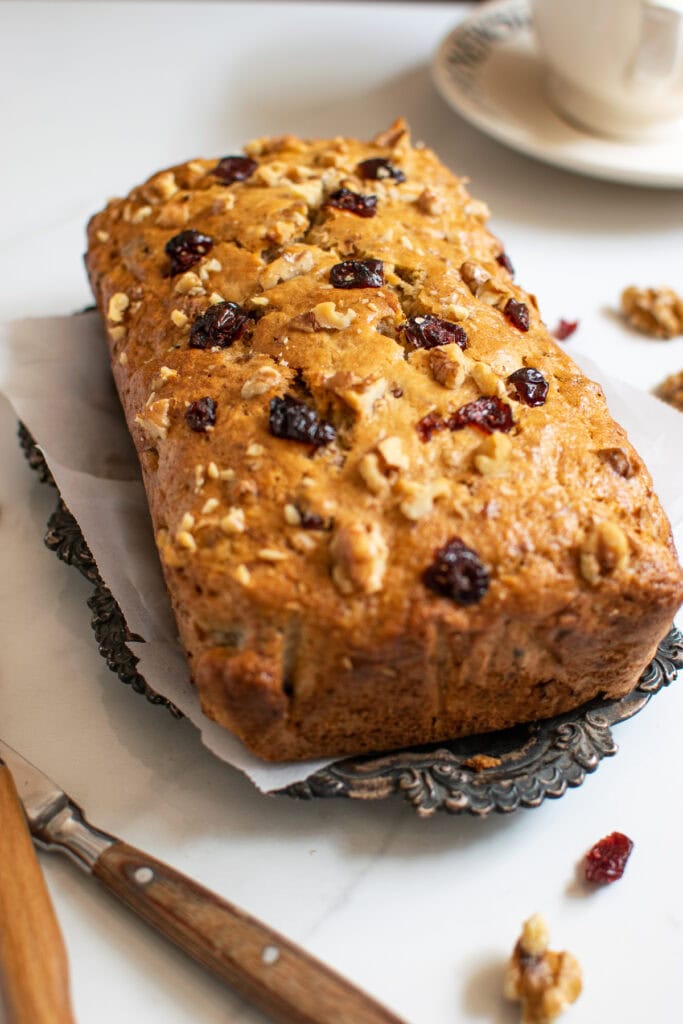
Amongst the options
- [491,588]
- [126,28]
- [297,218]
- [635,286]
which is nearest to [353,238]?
[297,218]

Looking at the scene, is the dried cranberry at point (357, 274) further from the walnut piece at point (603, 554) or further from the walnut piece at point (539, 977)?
the walnut piece at point (539, 977)

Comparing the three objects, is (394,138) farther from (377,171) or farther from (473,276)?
(473,276)

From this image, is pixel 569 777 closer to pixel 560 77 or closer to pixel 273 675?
pixel 273 675

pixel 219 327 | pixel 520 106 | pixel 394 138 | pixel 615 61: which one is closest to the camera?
pixel 219 327

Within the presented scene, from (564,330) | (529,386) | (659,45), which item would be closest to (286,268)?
(529,386)

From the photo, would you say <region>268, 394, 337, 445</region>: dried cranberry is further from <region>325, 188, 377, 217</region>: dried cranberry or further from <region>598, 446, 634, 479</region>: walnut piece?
<region>325, 188, 377, 217</region>: dried cranberry
